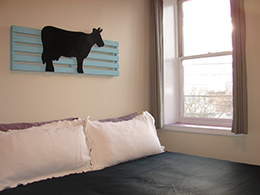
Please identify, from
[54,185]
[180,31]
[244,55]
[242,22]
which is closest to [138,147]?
[54,185]

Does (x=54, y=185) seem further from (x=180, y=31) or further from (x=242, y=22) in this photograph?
(x=180, y=31)

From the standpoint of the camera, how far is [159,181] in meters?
1.62

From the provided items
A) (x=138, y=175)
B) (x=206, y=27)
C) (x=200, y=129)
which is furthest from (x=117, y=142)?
(x=206, y=27)

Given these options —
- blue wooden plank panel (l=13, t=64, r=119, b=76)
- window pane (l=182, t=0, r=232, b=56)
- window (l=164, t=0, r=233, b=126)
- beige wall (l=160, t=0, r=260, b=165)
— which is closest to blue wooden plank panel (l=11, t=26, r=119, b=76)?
blue wooden plank panel (l=13, t=64, r=119, b=76)

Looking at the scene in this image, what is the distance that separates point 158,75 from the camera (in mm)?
3043

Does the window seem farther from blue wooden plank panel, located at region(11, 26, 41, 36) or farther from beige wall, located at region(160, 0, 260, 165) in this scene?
blue wooden plank panel, located at region(11, 26, 41, 36)

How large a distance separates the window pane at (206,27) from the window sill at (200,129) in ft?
3.09

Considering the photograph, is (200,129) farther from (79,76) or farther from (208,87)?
(79,76)

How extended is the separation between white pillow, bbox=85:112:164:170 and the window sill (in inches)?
30.9

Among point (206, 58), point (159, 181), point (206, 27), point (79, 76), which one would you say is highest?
point (206, 27)

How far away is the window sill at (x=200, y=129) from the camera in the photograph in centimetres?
266

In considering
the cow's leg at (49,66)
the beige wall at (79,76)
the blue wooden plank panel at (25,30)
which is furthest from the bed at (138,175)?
the blue wooden plank panel at (25,30)

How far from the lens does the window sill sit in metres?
2.66

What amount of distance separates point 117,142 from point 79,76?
0.86 metres
